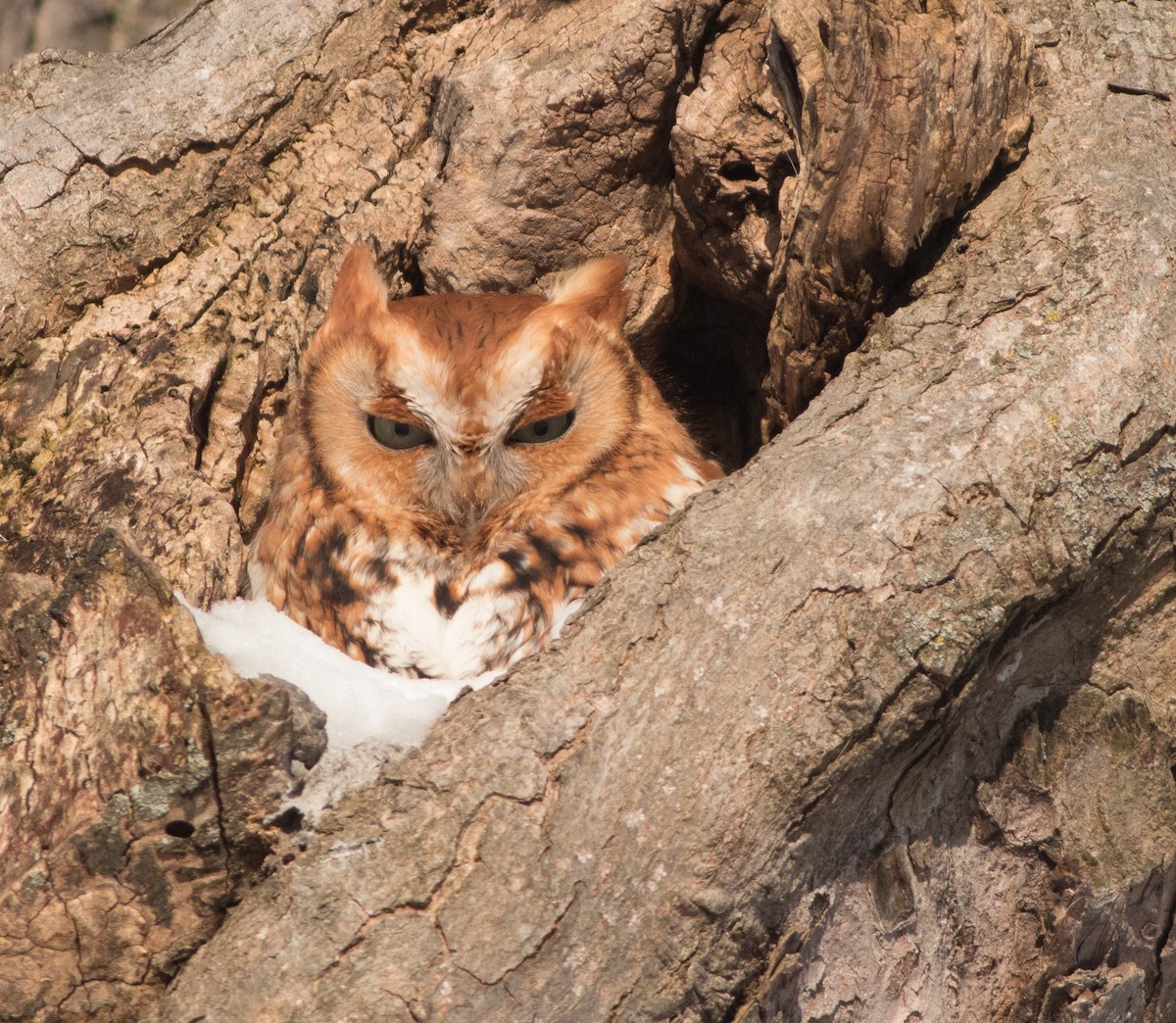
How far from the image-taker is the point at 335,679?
6.31 feet

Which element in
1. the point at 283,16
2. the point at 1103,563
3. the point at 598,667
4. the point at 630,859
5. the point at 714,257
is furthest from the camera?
the point at 283,16

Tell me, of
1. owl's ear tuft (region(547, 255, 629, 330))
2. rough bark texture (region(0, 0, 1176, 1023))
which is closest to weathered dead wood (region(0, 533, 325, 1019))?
rough bark texture (region(0, 0, 1176, 1023))

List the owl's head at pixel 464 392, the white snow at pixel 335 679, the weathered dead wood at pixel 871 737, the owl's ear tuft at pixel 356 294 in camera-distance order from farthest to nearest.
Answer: the owl's ear tuft at pixel 356 294, the owl's head at pixel 464 392, the white snow at pixel 335 679, the weathered dead wood at pixel 871 737

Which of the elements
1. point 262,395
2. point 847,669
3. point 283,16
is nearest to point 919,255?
point 847,669

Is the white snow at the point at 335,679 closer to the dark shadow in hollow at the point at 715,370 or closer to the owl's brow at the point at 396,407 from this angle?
the owl's brow at the point at 396,407

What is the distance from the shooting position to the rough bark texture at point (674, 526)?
1.61 meters

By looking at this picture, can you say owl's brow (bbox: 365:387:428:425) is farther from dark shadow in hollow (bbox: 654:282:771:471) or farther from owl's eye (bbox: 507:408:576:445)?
dark shadow in hollow (bbox: 654:282:771:471)

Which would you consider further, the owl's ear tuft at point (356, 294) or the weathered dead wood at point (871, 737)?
the owl's ear tuft at point (356, 294)

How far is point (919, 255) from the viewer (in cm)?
214

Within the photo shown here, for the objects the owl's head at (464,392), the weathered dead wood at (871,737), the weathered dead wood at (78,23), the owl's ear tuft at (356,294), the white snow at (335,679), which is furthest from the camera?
the weathered dead wood at (78,23)

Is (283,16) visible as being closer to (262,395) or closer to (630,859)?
(262,395)

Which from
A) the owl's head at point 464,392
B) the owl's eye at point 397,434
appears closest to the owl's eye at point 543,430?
the owl's head at point 464,392

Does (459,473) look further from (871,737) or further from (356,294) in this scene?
(871,737)

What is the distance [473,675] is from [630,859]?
0.64 meters
